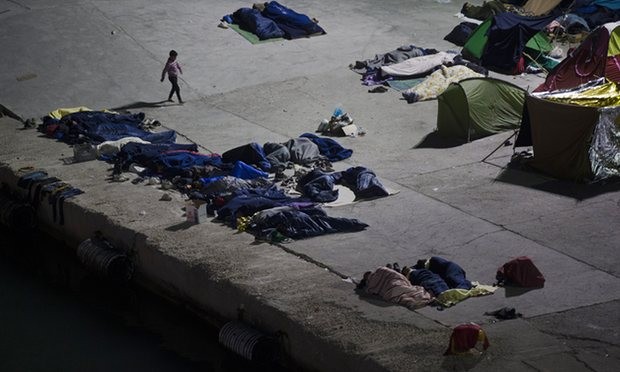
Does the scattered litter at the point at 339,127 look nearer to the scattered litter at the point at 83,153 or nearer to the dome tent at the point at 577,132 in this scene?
the dome tent at the point at 577,132

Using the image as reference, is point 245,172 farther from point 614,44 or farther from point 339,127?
point 614,44

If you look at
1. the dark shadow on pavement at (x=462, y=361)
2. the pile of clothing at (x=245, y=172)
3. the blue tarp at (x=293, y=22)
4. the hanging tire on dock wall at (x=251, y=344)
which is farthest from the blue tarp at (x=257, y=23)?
the dark shadow on pavement at (x=462, y=361)

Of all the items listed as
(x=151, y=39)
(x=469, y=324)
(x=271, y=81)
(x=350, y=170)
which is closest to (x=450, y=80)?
(x=271, y=81)

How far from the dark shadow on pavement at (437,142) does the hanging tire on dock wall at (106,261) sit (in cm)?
704

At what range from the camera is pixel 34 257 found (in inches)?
773

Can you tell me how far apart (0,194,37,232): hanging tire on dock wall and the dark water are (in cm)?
72

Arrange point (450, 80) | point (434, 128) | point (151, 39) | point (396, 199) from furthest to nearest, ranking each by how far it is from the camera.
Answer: point (151, 39) → point (450, 80) → point (434, 128) → point (396, 199)

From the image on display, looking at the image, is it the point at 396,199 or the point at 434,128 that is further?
the point at 434,128

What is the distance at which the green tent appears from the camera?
70.5 feet

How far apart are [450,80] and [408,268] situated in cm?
1031

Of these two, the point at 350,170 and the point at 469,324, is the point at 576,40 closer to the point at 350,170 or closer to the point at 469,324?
the point at 350,170

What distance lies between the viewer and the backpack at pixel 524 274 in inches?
571

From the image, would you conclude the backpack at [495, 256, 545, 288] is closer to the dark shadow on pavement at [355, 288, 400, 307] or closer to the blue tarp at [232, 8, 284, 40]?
the dark shadow on pavement at [355, 288, 400, 307]

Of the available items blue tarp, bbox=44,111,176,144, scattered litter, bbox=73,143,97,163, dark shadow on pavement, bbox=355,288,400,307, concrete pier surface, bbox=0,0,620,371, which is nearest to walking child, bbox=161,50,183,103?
concrete pier surface, bbox=0,0,620,371
